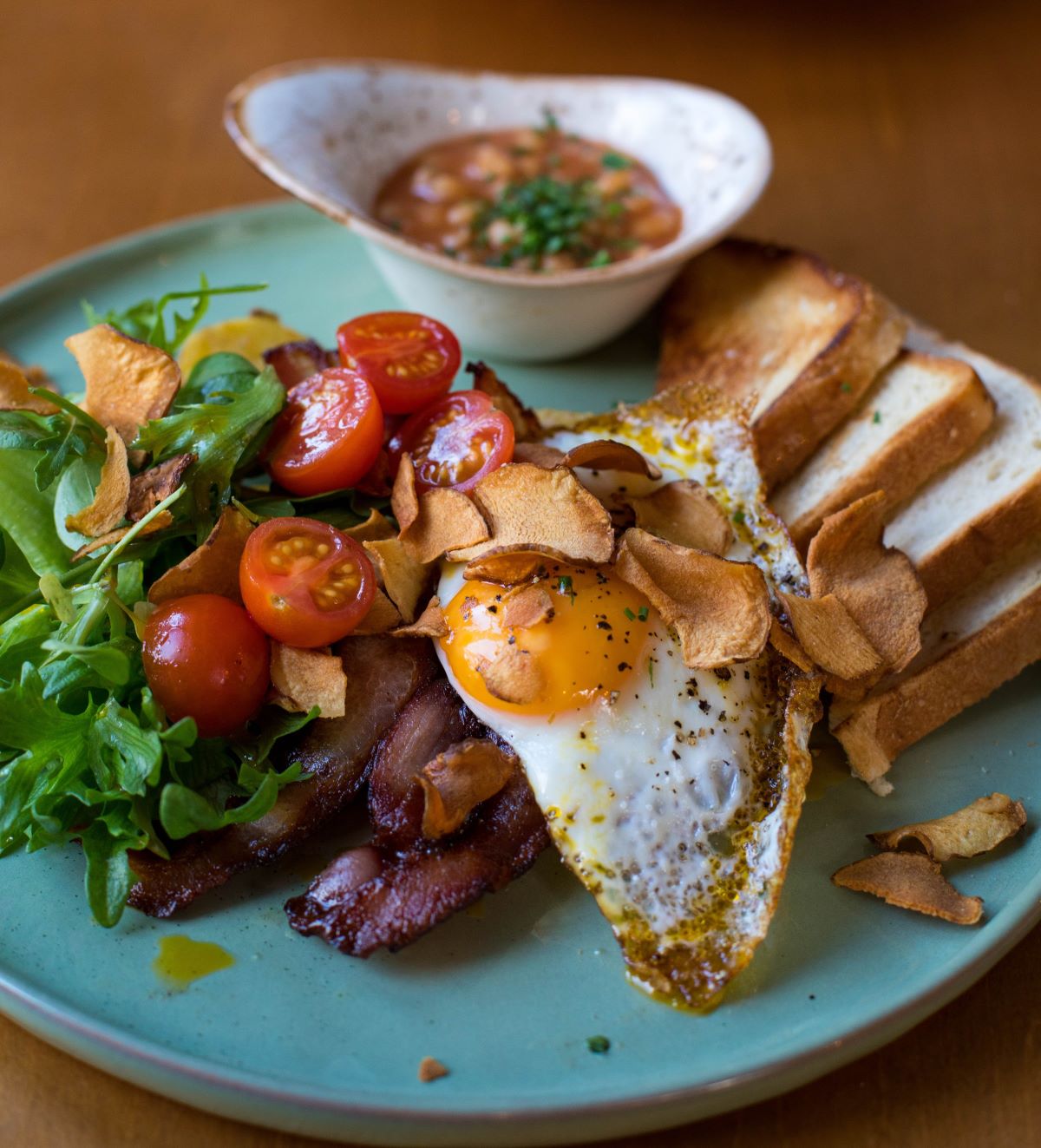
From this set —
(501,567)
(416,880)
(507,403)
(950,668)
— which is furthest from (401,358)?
(950,668)

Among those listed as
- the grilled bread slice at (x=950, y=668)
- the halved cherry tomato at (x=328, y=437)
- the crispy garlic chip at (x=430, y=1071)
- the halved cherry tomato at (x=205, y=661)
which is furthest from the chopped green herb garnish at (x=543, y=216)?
the crispy garlic chip at (x=430, y=1071)

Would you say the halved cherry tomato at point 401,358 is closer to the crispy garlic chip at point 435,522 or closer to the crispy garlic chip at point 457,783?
the crispy garlic chip at point 435,522

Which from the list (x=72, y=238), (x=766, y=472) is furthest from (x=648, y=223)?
(x=72, y=238)

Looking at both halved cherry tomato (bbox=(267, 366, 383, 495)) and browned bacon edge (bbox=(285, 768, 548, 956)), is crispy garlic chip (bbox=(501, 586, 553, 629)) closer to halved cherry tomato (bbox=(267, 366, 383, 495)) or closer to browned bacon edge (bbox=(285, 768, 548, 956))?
browned bacon edge (bbox=(285, 768, 548, 956))

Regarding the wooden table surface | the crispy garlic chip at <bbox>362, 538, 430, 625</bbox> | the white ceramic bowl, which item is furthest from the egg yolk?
the wooden table surface

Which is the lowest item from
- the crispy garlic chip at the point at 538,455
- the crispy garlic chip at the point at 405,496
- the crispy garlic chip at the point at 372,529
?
the crispy garlic chip at the point at 372,529

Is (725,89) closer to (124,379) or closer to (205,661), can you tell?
(124,379)

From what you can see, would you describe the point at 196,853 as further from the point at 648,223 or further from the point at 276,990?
the point at 648,223
